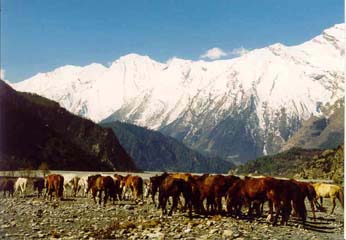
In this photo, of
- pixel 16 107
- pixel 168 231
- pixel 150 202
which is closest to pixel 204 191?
pixel 168 231

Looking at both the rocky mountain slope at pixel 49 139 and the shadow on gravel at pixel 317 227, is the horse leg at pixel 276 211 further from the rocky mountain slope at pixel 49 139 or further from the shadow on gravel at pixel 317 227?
the rocky mountain slope at pixel 49 139

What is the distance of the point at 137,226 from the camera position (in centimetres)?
2541

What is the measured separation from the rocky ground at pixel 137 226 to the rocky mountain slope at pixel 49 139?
5347cm

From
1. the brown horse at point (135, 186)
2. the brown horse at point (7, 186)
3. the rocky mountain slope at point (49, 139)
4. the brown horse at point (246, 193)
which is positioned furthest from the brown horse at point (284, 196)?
the rocky mountain slope at point (49, 139)

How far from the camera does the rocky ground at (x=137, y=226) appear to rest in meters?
23.5

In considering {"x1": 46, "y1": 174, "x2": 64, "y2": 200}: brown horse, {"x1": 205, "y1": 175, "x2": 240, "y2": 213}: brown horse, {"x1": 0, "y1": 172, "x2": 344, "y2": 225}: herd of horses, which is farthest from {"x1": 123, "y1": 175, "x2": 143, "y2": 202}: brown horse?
{"x1": 205, "y1": 175, "x2": 240, "y2": 213}: brown horse

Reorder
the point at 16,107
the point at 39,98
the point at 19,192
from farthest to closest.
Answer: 1. the point at 39,98
2. the point at 16,107
3. the point at 19,192

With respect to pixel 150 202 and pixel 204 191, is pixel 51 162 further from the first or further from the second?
pixel 204 191

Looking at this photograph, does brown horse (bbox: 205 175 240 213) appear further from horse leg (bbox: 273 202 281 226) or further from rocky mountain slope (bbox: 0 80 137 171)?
rocky mountain slope (bbox: 0 80 137 171)

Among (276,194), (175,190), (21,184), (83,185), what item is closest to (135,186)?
(83,185)

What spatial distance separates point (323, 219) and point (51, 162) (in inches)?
3356

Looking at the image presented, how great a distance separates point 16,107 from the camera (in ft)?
383

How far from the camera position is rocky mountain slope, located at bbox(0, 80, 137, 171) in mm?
101181

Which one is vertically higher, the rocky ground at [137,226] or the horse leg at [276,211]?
the horse leg at [276,211]
